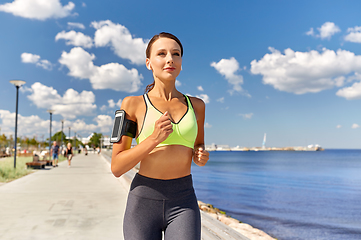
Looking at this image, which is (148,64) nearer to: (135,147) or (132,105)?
(132,105)

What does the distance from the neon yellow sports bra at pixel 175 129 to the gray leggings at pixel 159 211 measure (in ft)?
0.68

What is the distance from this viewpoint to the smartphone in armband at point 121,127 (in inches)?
63.7

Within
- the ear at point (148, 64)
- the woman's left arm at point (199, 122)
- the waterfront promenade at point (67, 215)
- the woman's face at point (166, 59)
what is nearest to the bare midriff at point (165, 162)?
the woman's left arm at point (199, 122)

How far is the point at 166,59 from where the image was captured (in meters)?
1.75

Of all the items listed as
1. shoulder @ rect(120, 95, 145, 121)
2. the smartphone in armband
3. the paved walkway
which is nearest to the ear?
shoulder @ rect(120, 95, 145, 121)

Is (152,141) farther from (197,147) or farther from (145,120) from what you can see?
(197,147)

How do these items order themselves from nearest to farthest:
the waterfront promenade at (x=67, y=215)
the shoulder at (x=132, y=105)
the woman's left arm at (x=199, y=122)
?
the shoulder at (x=132, y=105)
the woman's left arm at (x=199, y=122)
the waterfront promenade at (x=67, y=215)

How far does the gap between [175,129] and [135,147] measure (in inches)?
9.2

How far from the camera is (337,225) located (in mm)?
10969

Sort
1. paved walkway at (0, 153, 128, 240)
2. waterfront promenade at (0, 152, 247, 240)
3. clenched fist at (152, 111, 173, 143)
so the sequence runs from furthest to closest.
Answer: paved walkway at (0, 153, 128, 240) < waterfront promenade at (0, 152, 247, 240) < clenched fist at (152, 111, 173, 143)

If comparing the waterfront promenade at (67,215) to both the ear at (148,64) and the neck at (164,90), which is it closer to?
the neck at (164,90)

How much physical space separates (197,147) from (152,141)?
1.35ft

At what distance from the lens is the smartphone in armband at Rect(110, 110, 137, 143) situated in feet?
5.31

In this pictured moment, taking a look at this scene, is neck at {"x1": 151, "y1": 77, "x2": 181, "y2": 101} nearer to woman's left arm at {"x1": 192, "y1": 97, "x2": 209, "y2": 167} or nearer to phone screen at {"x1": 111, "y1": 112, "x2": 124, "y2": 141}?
woman's left arm at {"x1": 192, "y1": 97, "x2": 209, "y2": 167}
